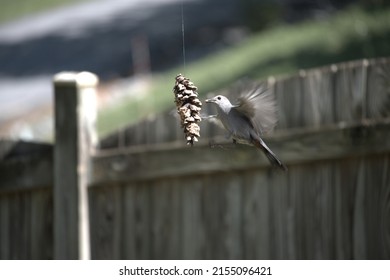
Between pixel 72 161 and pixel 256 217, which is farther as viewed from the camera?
pixel 72 161

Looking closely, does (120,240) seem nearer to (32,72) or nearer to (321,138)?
(321,138)

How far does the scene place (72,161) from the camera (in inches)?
195

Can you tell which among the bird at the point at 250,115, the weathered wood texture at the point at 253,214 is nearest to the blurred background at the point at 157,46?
the weathered wood texture at the point at 253,214

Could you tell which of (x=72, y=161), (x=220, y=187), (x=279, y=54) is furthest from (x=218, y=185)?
(x=279, y=54)

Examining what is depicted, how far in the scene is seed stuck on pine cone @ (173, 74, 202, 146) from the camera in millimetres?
2965

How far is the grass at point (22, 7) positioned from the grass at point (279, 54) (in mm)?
5867

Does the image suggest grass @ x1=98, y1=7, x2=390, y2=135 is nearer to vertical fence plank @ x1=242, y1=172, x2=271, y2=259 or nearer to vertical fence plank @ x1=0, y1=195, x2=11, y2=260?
vertical fence plank @ x1=0, y1=195, x2=11, y2=260

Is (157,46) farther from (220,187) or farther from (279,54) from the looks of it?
(220,187)

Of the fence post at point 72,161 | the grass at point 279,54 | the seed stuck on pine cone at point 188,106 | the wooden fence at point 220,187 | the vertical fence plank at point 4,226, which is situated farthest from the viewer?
the grass at point 279,54

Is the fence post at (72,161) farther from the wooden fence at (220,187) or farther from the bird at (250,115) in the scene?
the bird at (250,115)

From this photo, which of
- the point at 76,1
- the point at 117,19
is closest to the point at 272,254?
the point at 117,19

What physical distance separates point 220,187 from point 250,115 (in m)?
1.47

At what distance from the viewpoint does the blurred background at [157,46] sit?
9195 mm

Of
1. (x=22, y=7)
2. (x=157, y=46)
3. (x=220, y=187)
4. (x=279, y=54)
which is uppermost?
(x=22, y=7)
